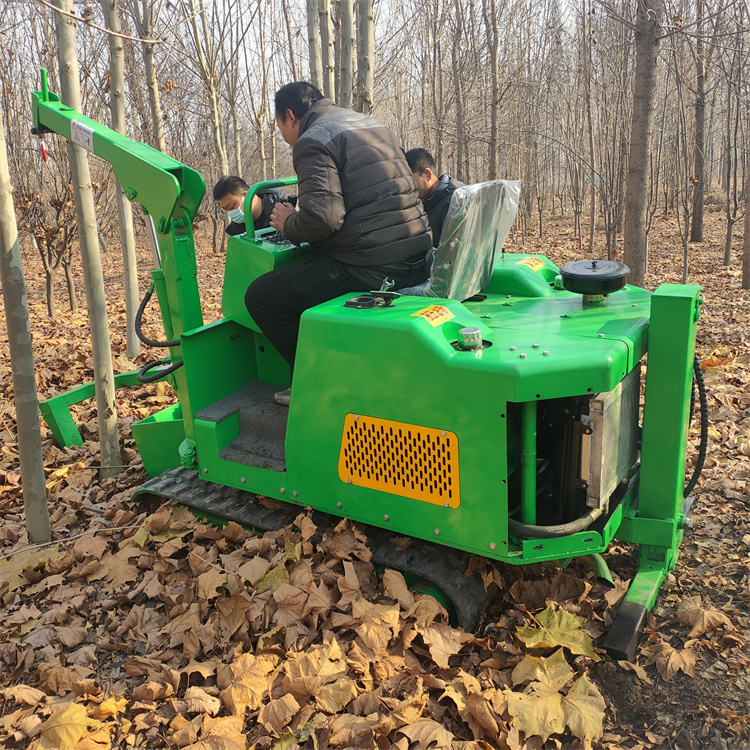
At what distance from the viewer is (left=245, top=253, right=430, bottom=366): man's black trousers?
340cm

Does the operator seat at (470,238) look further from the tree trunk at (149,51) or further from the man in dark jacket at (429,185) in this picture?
the tree trunk at (149,51)

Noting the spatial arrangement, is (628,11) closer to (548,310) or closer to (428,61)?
→ (548,310)

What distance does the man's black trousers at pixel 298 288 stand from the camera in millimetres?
3402

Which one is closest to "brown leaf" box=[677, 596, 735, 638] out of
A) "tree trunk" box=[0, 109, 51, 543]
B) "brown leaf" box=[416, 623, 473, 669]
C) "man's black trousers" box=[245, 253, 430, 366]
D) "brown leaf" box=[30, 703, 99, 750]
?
"brown leaf" box=[416, 623, 473, 669]

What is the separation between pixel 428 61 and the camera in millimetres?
15109

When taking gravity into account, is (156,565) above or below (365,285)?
below

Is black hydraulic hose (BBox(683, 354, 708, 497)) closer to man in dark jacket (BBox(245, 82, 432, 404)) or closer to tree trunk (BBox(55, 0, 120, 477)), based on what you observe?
man in dark jacket (BBox(245, 82, 432, 404))

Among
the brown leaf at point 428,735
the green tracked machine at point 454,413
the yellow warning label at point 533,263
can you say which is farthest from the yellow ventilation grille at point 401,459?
the yellow warning label at point 533,263

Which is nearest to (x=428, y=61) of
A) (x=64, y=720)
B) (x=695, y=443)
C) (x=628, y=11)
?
(x=628, y=11)

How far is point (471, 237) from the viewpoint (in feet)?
10.9

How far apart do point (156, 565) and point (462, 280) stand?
2094 mm

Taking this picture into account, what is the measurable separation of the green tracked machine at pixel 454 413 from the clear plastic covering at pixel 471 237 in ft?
0.07

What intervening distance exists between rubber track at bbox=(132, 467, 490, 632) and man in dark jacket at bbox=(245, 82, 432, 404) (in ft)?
2.74

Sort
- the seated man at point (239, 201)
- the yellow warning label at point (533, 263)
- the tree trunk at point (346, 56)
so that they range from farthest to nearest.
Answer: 1. the tree trunk at point (346, 56)
2. the seated man at point (239, 201)
3. the yellow warning label at point (533, 263)
